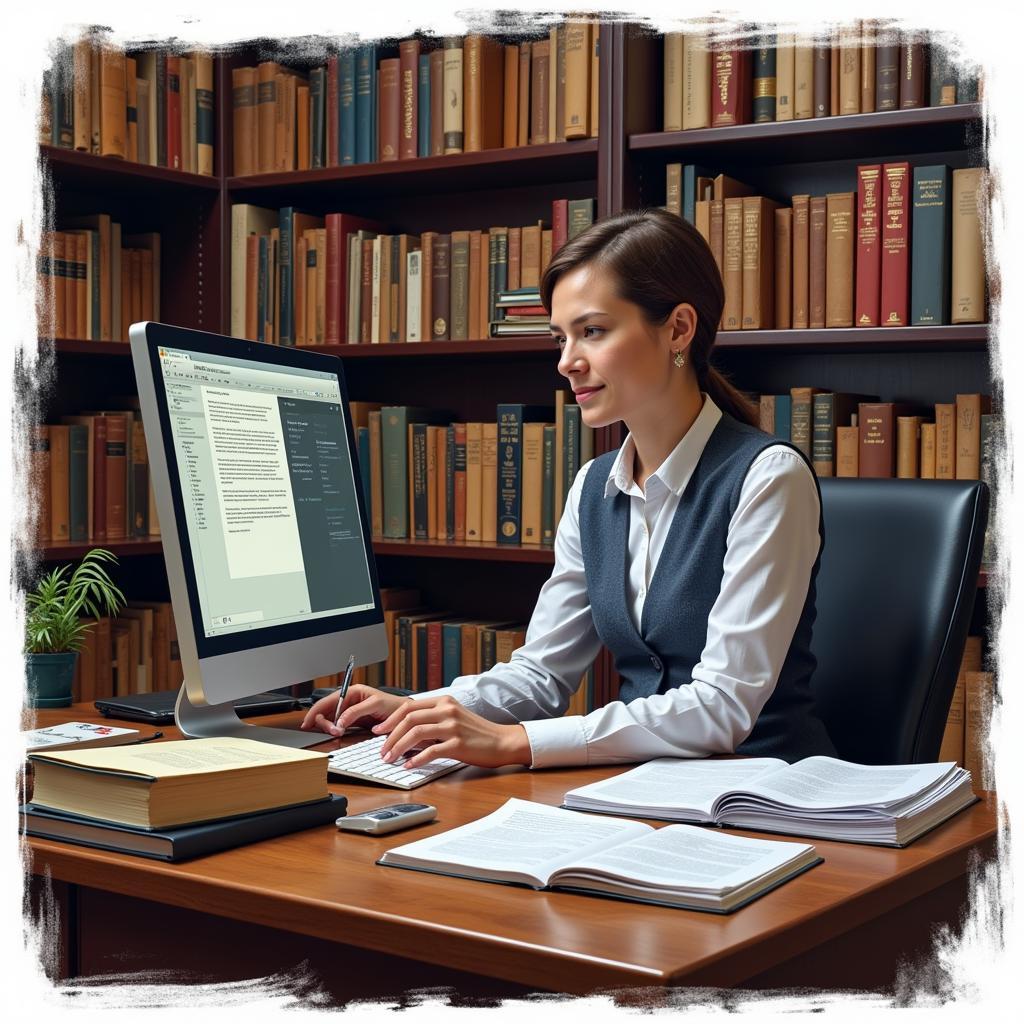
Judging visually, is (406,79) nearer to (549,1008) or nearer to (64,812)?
(64,812)

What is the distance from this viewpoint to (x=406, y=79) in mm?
3055

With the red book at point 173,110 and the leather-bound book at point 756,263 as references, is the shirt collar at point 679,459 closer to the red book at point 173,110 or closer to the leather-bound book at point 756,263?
the leather-bound book at point 756,263

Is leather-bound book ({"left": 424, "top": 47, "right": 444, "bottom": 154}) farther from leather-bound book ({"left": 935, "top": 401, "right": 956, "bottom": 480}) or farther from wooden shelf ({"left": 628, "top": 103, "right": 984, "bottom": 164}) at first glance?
leather-bound book ({"left": 935, "top": 401, "right": 956, "bottom": 480})

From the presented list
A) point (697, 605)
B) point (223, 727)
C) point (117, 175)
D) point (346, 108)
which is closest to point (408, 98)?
point (346, 108)

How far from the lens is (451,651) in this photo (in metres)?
3.06

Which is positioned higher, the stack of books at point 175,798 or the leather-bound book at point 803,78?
the leather-bound book at point 803,78

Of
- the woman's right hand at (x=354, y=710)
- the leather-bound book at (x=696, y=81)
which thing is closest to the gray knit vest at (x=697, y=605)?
the woman's right hand at (x=354, y=710)

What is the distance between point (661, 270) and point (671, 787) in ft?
2.46

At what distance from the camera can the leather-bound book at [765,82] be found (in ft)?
8.73

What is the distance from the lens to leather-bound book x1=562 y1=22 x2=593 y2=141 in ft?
9.23

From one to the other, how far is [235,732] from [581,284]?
2.37ft

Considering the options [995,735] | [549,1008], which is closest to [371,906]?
[549,1008]

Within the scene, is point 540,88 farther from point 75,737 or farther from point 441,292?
point 75,737

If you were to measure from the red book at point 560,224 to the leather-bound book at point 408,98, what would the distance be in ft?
1.21
